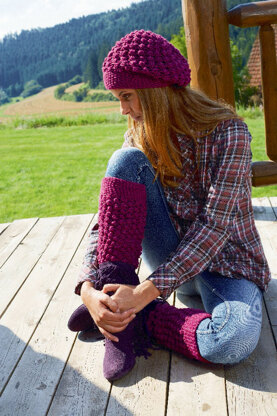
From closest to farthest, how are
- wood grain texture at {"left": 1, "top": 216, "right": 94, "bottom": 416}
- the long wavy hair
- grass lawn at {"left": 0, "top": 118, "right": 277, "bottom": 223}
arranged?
1. wood grain texture at {"left": 1, "top": 216, "right": 94, "bottom": 416}
2. the long wavy hair
3. grass lawn at {"left": 0, "top": 118, "right": 277, "bottom": 223}

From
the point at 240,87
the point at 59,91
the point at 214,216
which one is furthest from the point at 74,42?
the point at 214,216

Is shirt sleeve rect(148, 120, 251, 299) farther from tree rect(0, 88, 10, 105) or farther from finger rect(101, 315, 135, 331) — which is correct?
tree rect(0, 88, 10, 105)

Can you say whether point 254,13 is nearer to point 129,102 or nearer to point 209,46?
point 209,46

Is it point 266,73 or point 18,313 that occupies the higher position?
point 266,73

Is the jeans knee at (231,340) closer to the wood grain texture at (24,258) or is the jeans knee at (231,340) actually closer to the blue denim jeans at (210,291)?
the blue denim jeans at (210,291)

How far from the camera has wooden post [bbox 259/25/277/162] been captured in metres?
2.52

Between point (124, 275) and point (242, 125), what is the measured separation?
2.15 feet

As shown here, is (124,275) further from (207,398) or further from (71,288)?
(71,288)

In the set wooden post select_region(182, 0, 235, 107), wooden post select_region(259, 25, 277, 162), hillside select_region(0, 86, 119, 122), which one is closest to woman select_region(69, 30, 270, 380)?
wooden post select_region(182, 0, 235, 107)

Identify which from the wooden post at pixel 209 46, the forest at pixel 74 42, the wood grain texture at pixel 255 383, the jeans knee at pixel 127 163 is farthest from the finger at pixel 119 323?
the forest at pixel 74 42

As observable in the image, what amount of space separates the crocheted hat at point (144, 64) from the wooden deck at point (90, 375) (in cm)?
91

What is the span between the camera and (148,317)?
1.73 meters

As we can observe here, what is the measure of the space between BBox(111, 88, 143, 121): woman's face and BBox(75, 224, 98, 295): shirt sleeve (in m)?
0.48

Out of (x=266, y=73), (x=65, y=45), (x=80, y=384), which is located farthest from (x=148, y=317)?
(x=65, y=45)
